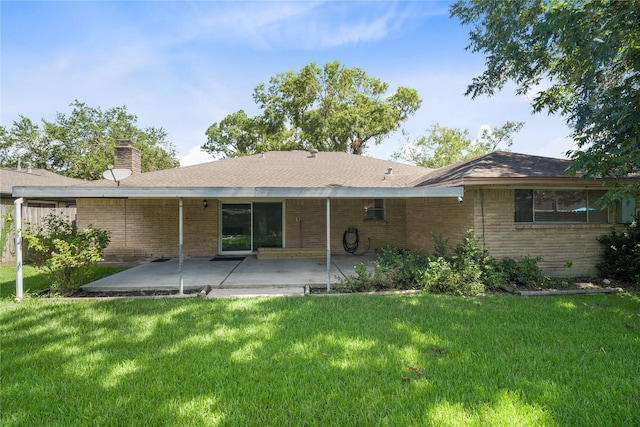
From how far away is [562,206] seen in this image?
7.75 meters

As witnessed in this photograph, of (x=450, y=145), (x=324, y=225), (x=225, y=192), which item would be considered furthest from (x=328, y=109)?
(x=225, y=192)

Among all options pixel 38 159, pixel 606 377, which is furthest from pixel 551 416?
pixel 38 159

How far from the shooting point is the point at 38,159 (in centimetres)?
2980

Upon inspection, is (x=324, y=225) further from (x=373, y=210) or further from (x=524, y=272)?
Result: (x=524, y=272)

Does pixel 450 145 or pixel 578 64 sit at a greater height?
pixel 450 145

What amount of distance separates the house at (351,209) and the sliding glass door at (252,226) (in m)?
0.04

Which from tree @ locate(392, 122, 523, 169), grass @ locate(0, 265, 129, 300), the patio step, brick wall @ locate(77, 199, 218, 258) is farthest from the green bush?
tree @ locate(392, 122, 523, 169)

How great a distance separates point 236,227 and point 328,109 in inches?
Result: 629

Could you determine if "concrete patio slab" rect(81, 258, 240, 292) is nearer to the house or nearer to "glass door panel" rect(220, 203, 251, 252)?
the house

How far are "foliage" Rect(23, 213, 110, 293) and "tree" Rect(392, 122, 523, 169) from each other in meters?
29.3

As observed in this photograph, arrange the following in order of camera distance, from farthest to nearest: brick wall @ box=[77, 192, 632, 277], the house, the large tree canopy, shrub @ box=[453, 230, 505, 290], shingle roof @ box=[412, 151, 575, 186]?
the large tree canopy
brick wall @ box=[77, 192, 632, 277]
the house
shingle roof @ box=[412, 151, 575, 186]
shrub @ box=[453, 230, 505, 290]

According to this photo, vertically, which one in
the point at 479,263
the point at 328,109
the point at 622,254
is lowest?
the point at 479,263

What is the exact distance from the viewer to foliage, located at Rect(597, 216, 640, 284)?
7.00m

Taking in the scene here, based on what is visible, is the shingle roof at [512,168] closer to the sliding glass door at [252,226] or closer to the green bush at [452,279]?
the green bush at [452,279]
